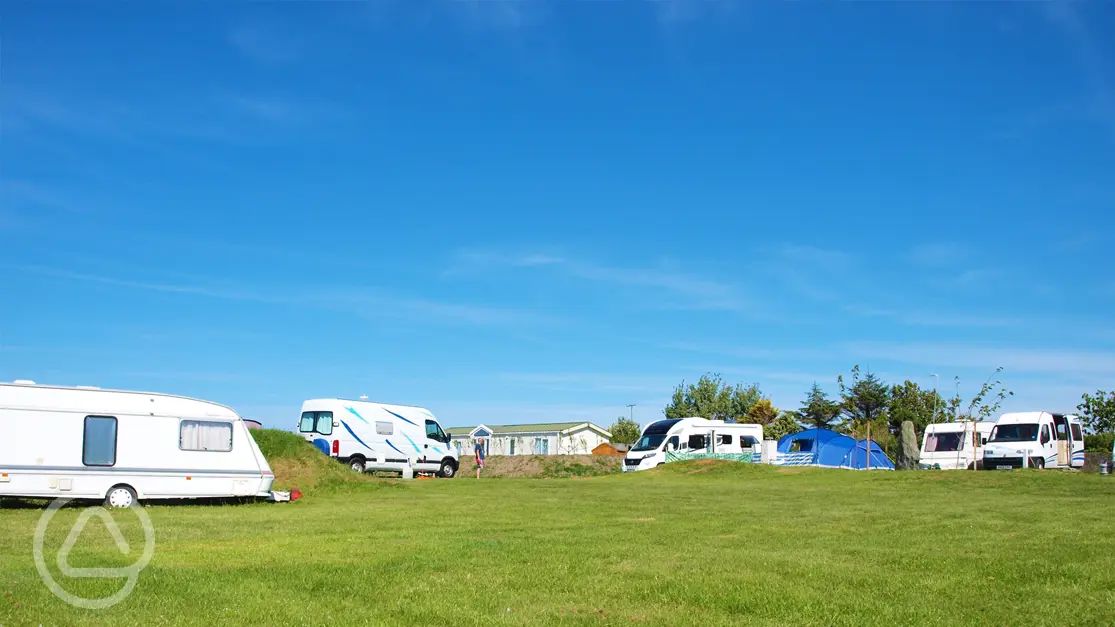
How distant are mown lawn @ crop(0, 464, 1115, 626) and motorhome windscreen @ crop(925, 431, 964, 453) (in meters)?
18.8

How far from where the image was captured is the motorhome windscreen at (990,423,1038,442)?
34562 mm

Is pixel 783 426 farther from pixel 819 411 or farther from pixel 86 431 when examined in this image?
pixel 86 431

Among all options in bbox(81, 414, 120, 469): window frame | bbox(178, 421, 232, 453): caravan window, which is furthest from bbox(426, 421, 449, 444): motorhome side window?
bbox(81, 414, 120, 469): window frame

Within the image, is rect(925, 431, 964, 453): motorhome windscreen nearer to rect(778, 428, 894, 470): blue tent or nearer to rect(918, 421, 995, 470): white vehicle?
rect(918, 421, 995, 470): white vehicle

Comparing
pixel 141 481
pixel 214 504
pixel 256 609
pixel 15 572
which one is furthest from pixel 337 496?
pixel 256 609

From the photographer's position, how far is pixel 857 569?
405 inches

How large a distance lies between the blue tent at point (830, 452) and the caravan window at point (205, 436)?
30841mm

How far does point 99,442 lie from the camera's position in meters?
19.2

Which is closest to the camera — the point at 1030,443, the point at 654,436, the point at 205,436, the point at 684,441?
the point at 205,436

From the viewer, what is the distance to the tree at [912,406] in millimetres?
59594

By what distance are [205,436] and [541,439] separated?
195 feet

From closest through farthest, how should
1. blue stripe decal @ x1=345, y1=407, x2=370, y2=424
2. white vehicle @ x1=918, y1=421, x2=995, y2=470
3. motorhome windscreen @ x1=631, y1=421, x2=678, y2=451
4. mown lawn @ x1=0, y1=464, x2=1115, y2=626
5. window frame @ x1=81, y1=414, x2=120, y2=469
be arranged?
mown lawn @ x1=0, y1=464, x2=1115, y2=626 → window frame @ x1=81, y1=414, x2=120, y2=469 → blue stripe decal @ x1=345, y1=407, x2=370, y2=424 → white vehicle @ x1=918, y1=421, x2=995, y2=470 → motorhome windscreen @ x1=631, y1=421, x2=678, y2=451

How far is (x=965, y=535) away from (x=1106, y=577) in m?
3.77

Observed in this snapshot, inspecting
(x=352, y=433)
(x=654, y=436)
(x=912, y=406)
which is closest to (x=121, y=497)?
(x=352, y=433)
